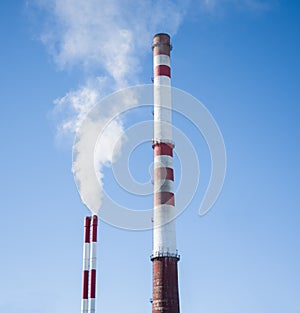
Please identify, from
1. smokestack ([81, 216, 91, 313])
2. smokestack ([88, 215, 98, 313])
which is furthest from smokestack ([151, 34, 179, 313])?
smokestack ([81, 216, 91, 313])

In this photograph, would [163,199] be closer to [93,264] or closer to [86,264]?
[93,264]

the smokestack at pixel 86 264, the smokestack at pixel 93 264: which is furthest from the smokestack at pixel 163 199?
the smokestack at pixel 86 264

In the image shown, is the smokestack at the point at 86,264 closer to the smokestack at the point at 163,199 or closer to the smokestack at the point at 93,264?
the smokestack at the point at 93,264

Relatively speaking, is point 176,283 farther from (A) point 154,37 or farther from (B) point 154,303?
(A) point 154,37

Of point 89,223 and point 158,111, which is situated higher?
point 158,111

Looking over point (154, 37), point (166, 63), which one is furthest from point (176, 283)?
point (154, 37)

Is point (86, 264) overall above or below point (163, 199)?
below

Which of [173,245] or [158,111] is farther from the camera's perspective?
[158,111]

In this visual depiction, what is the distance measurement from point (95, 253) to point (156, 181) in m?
7.54

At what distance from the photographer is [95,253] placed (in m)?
37.7

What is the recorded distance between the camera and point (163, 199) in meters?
35.8

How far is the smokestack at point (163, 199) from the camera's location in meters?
33.9

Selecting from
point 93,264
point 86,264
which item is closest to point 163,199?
point 93,264

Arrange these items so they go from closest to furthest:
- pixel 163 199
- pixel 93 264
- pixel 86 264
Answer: pixel 163 199 → pixel 93 264 → pixel 86 264
